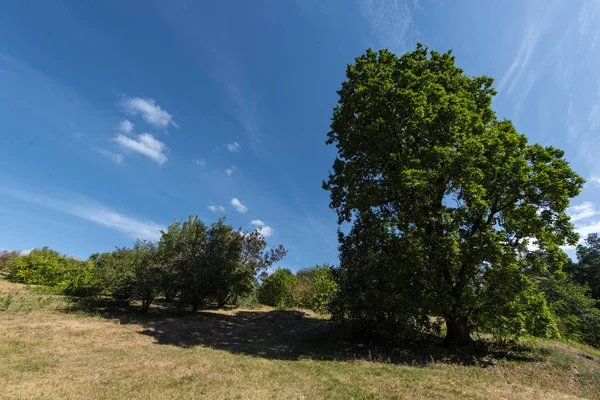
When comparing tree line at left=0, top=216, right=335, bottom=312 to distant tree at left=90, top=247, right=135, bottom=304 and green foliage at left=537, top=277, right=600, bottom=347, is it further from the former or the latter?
green foliage at left=537, top=277, right=600, bottom=347

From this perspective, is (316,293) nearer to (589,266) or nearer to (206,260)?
(206,260)

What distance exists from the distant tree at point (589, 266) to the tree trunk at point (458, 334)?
125 ft

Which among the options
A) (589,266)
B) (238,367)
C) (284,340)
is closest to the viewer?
(238,367)

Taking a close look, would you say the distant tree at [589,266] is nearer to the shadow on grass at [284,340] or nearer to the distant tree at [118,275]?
the shadow on grass at [284,340]

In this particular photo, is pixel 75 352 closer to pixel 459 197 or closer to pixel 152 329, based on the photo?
pixel 152 329

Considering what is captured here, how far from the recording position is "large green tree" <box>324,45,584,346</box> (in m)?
10.4

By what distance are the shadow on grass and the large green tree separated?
118 centimetres

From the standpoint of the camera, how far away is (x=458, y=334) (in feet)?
39.8

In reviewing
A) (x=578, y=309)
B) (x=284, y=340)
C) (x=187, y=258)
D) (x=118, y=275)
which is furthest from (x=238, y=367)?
(x=578, y=309)

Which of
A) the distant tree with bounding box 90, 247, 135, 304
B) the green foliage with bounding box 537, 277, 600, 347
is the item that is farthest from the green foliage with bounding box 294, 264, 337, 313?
the green foliage with bounding box 537, 277, 600, 347

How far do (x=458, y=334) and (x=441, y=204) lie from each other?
573 centimetres

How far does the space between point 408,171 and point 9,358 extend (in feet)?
46.5

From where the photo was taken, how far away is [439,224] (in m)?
11.6

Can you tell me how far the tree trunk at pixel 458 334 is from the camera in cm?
1191
